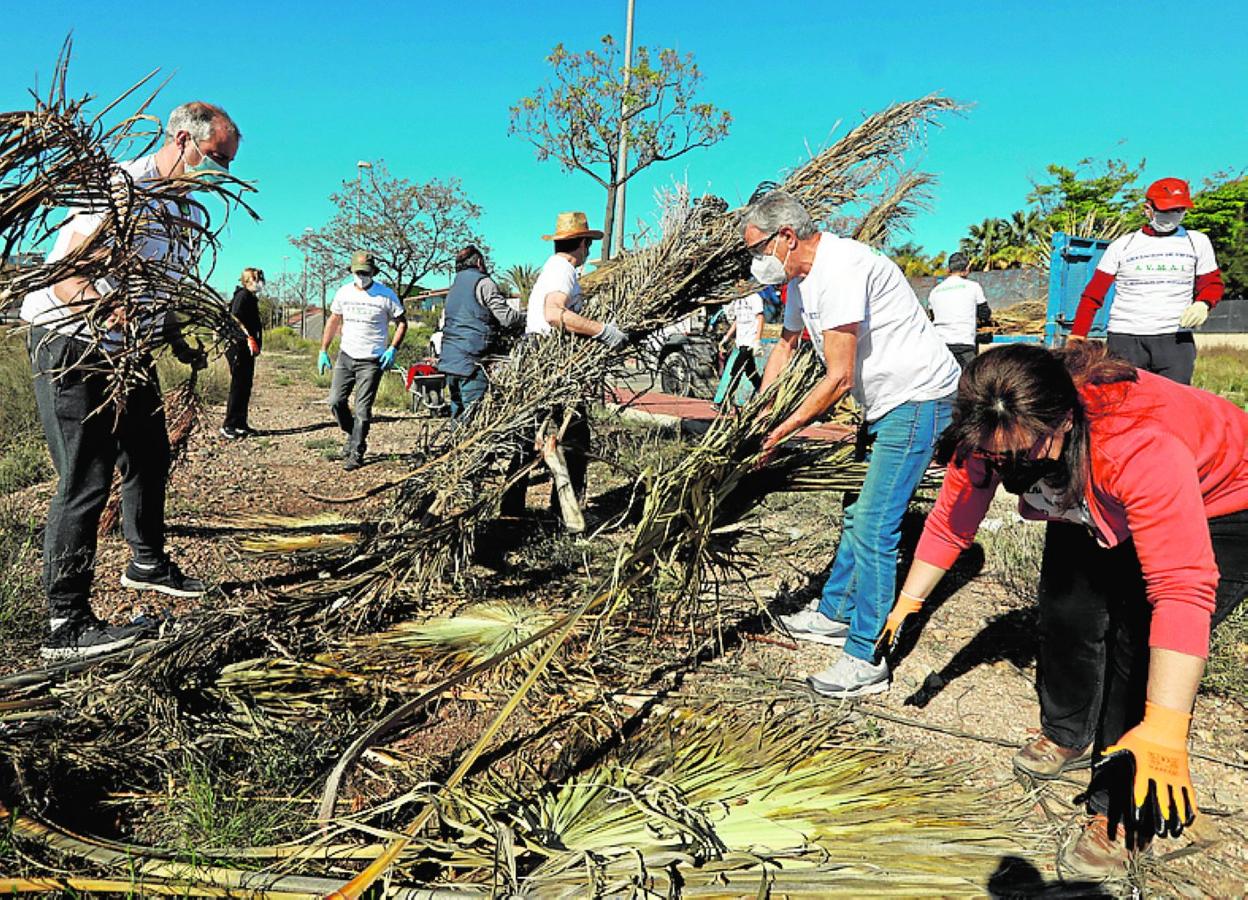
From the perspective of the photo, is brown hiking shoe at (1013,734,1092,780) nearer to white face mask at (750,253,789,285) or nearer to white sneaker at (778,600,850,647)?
white sneaker at (778,600,850,647)

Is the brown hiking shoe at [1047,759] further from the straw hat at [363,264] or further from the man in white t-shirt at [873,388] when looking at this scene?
the straw hat at [363,264]

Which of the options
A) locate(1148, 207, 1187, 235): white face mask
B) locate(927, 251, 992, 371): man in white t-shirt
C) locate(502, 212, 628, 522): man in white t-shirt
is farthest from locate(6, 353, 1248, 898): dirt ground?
locate(927, 251, 992, 371): man in white t-shirt

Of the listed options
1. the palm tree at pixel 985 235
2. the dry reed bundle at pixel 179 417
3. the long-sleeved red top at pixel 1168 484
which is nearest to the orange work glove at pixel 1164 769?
the long-sleeved red top at pixel 1168 484

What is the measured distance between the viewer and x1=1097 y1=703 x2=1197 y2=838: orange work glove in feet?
5.29

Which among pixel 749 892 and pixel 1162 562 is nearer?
pixel 749 892

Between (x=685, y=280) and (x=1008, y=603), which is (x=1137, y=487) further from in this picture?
(x=685, y=280)

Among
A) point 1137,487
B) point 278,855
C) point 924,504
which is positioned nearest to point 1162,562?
point 1137,487

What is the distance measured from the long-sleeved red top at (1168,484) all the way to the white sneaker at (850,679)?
0.93m

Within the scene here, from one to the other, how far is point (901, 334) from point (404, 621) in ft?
7.39

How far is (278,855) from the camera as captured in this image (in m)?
1.76

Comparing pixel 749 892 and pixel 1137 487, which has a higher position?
pixel 1137 487

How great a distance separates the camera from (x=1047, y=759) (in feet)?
7.77

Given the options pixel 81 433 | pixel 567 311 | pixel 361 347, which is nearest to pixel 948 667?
pixel 567 311

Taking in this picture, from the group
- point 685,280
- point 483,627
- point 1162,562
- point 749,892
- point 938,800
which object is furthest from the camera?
point 685,280
